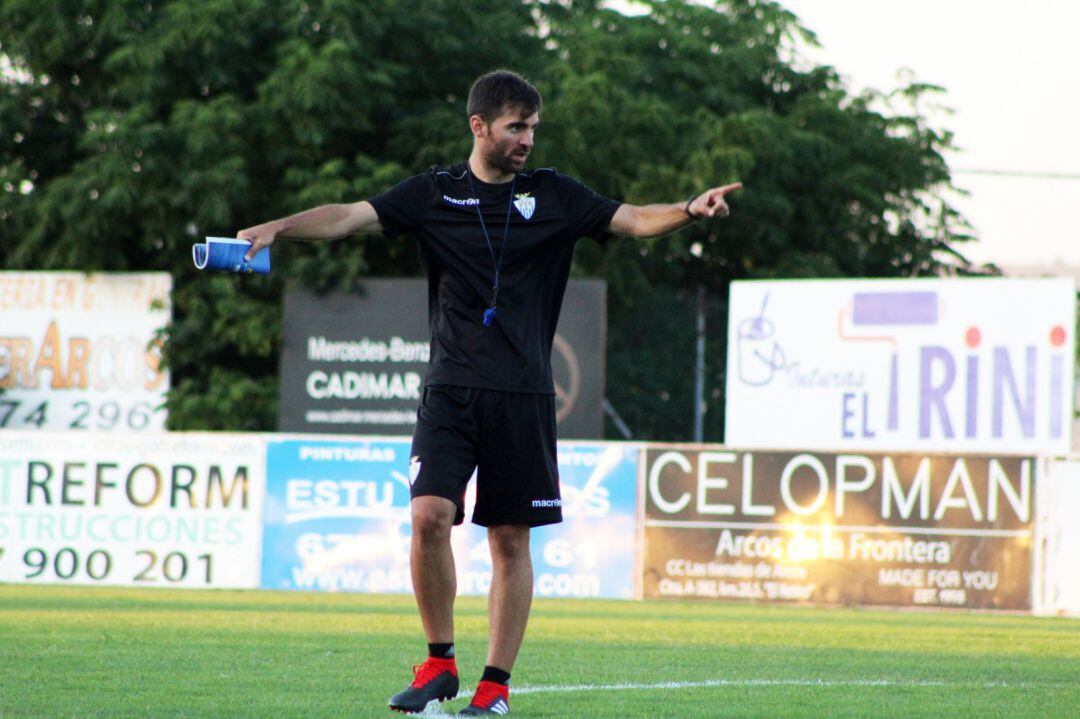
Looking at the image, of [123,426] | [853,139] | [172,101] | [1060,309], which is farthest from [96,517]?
[853,139]

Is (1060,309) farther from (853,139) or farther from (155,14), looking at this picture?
(155,14)

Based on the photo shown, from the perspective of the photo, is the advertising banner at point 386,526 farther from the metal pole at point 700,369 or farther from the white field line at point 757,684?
the white field line at point 757,684

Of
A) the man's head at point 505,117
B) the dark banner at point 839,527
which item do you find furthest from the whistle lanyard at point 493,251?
the dark banner at point 839,527

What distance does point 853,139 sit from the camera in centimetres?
2470

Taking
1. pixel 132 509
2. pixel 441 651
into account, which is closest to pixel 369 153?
pixel 132 509

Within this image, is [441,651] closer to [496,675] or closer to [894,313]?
[496,675]

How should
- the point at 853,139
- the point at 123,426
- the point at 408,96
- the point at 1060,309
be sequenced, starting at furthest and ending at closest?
1. the point at 853,139
2. the point at 408,96
3. the point at 123,426
4. the point at 1060,309

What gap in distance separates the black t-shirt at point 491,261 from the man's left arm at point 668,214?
65 millimetres

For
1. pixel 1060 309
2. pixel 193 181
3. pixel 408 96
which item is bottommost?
pixel 1060 309

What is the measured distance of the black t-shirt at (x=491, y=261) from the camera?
586 cm

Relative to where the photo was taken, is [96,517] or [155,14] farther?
[155,14]

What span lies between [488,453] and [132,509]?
405 inches

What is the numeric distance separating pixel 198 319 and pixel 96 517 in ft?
14.9

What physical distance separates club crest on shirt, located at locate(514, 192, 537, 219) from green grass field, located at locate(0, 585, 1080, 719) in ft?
5.33
